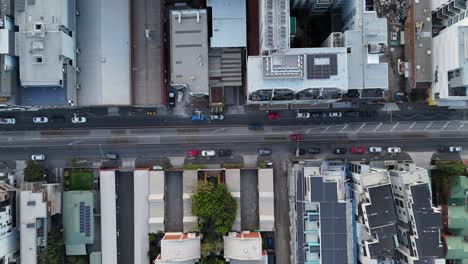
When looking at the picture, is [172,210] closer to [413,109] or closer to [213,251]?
[213,251]

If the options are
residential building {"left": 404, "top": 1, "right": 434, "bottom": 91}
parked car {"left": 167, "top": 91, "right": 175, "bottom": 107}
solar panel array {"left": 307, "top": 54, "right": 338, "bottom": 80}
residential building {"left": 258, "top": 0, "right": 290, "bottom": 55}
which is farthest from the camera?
parked car {"left": 167, "top": 91, "right": 175, "bottom": 107}

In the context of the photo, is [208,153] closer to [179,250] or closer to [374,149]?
[179,250]

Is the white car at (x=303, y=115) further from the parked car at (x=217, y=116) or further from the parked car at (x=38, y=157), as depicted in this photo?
the parked car at (x=38, y=157)

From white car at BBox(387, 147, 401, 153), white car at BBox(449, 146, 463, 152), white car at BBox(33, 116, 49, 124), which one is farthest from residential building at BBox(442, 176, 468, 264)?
white car at BBox(33, 116, 49, 124)

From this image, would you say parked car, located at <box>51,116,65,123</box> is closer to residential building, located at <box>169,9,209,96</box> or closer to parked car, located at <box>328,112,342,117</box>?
residential building, located at <box>169,9,209,96</box>

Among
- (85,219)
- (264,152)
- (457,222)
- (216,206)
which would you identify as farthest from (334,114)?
(85,219)

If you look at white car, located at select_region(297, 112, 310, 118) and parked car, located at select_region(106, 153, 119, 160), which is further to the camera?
white car, located at select_region(297, 112, 310, 118)
